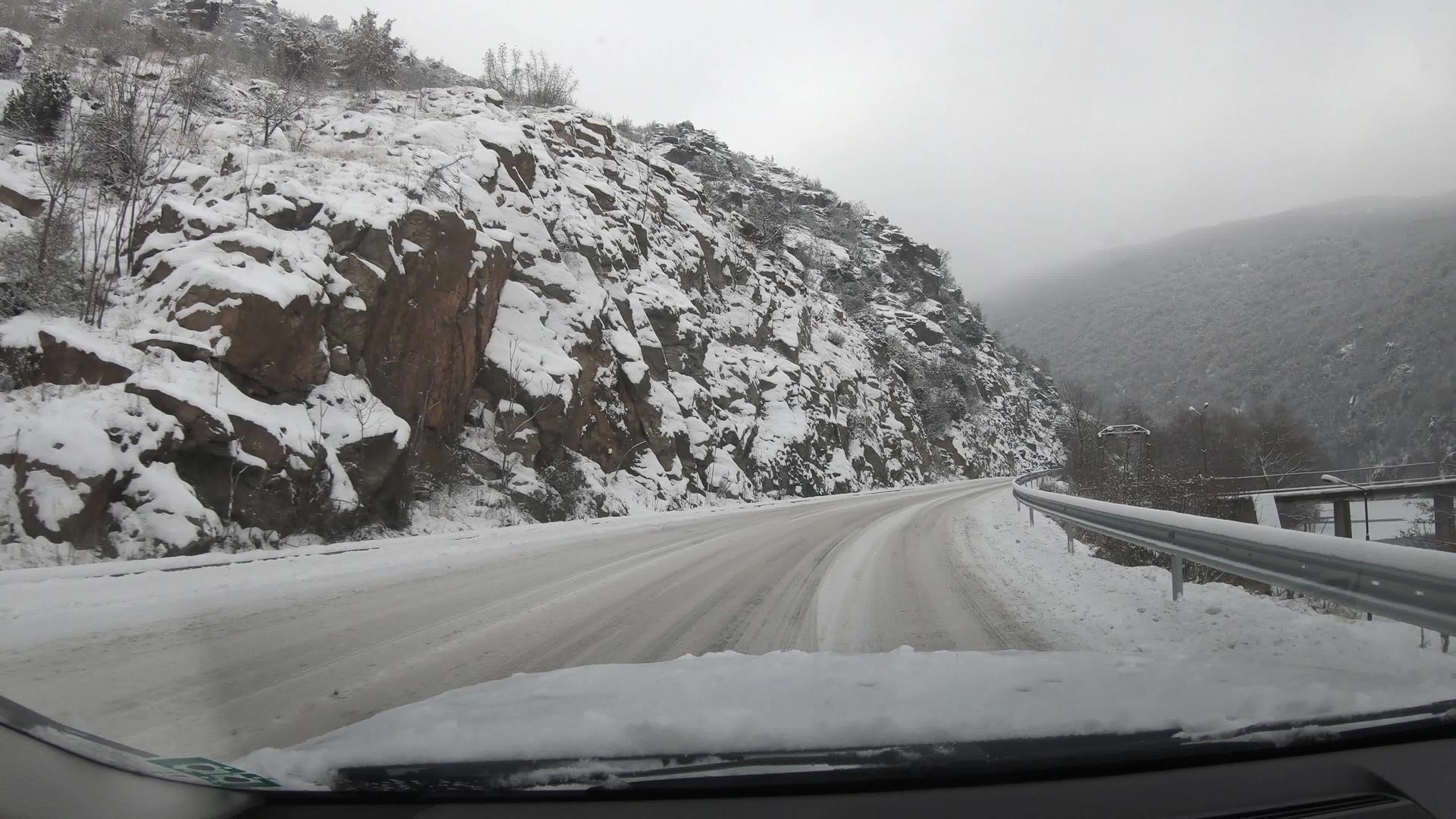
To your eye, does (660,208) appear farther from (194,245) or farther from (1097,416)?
(1097,416)

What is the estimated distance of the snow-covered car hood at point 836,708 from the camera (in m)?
1.92

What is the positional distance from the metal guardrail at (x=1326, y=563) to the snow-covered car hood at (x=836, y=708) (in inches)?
19.4

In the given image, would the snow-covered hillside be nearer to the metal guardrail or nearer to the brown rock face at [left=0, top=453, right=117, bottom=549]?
the brown rock face at [left=0, top=453, right=117, bottom=549]

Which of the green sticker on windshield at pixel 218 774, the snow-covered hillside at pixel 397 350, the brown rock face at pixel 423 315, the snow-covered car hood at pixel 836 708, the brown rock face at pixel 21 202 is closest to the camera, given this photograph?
the green sticker on windshield at pixel 218 774

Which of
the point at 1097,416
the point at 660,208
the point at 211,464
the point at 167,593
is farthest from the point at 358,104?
the point at 1097,416

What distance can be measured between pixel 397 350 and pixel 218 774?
1273cm

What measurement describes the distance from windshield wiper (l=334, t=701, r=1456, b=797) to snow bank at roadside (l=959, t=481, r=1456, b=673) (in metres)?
1.46

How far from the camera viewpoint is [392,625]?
493 centimetres

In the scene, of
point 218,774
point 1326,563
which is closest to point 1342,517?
point 1326,563

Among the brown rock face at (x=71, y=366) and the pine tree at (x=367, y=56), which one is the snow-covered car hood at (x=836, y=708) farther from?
the pine tree at (x=367, y=56)

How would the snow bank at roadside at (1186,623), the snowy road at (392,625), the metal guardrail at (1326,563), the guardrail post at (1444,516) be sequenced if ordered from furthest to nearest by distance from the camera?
the guardrail post at (1444,516)
the snow bank at roadside at (1186,623)
the snowy road at (392,625)
the metal guardrail at (1326,563)

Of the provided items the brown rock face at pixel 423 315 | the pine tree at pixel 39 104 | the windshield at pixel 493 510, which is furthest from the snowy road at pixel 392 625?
the pine tree at pixel 39 104

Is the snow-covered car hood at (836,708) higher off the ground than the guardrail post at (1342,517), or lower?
higher

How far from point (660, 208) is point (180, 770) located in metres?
31.4
